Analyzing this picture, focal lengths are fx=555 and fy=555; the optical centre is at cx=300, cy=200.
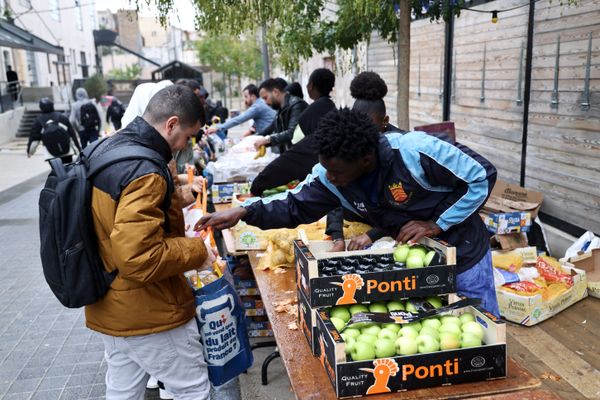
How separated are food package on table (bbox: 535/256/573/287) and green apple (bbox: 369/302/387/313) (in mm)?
2846

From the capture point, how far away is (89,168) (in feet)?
8.00

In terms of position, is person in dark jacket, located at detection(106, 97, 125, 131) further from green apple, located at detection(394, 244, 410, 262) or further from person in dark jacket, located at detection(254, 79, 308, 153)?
green apple, located at detection(394, 244, 410, 262)

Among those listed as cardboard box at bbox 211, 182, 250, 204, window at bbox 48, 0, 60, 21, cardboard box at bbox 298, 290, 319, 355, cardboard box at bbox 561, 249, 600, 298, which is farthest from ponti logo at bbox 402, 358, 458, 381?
window at bbox 48, 0, 60, 21

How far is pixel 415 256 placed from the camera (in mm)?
2473

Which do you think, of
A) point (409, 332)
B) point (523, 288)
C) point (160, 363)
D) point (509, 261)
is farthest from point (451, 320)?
point (509, 261)

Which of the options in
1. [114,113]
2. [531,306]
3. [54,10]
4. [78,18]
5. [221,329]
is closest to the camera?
[221,329]

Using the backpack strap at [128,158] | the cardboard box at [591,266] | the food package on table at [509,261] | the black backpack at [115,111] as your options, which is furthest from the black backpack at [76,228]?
the black backpack at [115,111]

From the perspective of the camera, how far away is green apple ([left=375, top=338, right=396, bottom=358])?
2070 mm

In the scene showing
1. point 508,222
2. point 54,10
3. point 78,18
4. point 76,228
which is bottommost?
point 508,222

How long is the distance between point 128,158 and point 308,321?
105cm

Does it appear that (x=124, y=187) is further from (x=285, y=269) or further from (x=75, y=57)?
(x=75, y=57)

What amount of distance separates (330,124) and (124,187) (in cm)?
93

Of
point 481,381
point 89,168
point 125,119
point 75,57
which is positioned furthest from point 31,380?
point 75,57

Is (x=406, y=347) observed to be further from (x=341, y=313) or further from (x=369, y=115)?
(x=369, y=115)
